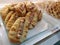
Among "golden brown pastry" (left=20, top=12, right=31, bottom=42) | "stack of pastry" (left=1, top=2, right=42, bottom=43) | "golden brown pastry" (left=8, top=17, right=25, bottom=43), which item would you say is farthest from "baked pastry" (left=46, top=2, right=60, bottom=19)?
"golden brown pastry" (left=8, top=17, right=25, bottom=43)

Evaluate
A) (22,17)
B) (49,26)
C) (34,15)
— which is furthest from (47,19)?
(22,17)

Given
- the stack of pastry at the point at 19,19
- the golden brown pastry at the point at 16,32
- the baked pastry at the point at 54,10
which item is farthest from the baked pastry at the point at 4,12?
the baked pastry at the point at 54,10

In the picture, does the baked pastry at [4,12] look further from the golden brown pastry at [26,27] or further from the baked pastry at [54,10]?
the baked pastry at [54,10]

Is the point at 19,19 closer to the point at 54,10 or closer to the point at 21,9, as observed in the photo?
the point at 21,9

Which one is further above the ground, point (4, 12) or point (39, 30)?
point (4, 12)

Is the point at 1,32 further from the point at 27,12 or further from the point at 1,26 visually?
the point at 27,12

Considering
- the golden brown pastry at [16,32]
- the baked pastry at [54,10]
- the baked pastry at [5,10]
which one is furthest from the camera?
the baked pastry at [54,10]

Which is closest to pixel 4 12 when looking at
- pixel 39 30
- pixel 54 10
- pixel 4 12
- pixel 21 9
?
pixel 4 12

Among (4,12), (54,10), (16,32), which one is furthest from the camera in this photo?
(54,10)
